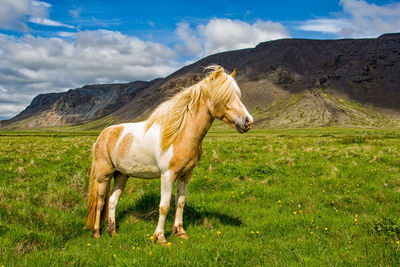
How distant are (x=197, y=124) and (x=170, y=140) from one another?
26.3 inches

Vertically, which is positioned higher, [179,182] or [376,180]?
[179,182]

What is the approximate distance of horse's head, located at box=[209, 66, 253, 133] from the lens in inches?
207

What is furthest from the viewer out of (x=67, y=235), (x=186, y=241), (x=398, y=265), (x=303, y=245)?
(x=67, y=235)

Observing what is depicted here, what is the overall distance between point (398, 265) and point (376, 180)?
6.03 meters

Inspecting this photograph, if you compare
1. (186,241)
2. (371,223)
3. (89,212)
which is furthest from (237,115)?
(89,212)

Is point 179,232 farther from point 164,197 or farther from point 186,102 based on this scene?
point 186,102

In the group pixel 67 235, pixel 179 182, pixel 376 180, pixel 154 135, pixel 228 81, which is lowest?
pixel 376 180

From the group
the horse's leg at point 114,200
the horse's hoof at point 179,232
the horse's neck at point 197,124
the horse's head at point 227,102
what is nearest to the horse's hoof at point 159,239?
the horse's hoof at point 179,232

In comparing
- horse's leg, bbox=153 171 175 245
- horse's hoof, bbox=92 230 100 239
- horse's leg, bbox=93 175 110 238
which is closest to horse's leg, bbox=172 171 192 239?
horse's leg, bbox=153 171 175 245

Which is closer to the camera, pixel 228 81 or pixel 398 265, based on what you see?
pixel 398 265

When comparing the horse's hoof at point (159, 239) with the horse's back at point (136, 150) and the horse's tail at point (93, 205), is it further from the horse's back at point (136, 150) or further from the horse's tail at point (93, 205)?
the horse's tail at point (93, 205)

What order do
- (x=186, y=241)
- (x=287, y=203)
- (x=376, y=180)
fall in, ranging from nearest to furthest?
(x=186, y=241)
(x=287, y=203)
(x=376, y=180)

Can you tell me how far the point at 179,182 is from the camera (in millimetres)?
5957

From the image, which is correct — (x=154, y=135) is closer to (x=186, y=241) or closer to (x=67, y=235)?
(x=186, y=241)
